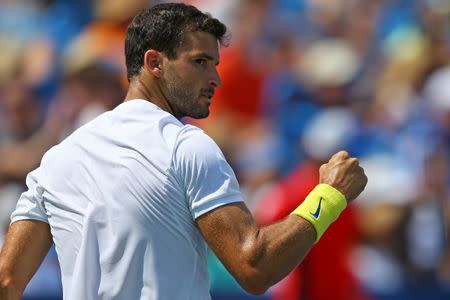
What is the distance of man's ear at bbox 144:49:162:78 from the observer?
321 centimetres

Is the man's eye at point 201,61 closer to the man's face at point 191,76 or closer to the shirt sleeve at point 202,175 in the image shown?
the man's face at point 191,76

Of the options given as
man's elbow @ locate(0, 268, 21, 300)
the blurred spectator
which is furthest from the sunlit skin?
the blurred spectator

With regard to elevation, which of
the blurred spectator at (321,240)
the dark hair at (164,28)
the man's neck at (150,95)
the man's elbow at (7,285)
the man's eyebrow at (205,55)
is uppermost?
the dark hair at (164,28)

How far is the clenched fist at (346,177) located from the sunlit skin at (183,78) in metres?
0.45

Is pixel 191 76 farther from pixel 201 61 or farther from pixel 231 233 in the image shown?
pixel 231 233

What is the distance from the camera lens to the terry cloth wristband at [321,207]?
299 centimetres

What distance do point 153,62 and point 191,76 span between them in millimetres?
134

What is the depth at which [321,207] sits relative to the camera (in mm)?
3033

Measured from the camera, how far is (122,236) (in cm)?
296

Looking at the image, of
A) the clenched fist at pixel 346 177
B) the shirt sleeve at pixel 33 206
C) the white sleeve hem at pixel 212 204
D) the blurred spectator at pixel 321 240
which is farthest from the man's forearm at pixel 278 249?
the blurred spectator at pixel 321 240

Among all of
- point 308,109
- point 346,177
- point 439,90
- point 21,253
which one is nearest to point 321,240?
point 308,109

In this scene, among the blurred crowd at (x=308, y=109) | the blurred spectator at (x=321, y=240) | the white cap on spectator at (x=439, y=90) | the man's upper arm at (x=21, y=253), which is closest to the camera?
the man's upper arm at (x=21, y=253)

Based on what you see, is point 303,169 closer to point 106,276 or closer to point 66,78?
point 66,78

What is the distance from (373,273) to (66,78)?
2915 millimetres
